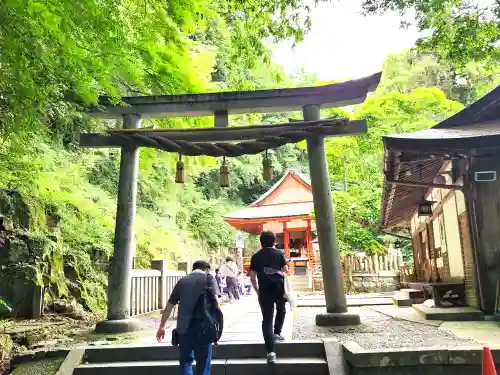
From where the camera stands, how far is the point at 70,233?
10.5 metres

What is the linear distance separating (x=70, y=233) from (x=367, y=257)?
577 inches

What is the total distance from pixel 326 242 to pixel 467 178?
3.09 meters

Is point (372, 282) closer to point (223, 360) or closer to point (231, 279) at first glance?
point (231, 279)

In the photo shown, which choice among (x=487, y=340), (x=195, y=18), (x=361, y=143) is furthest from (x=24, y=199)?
(x=361, y=143)

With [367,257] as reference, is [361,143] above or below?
above

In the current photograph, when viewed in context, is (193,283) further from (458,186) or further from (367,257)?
(367,257)

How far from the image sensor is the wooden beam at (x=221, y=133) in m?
7.97

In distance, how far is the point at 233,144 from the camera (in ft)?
26.2

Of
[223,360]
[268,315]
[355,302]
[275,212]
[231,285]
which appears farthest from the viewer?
[275,212]

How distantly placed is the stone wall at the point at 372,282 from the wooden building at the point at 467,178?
31.8 ft

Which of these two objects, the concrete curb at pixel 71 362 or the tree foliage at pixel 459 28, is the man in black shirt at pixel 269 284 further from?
the tree foliage at pixel 459 28

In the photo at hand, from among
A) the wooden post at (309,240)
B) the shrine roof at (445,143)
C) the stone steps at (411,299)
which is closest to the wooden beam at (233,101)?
the shrine roof at (445,143)

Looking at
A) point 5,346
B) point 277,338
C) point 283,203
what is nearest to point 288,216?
point 283,203

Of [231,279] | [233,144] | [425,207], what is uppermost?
[233,144]
